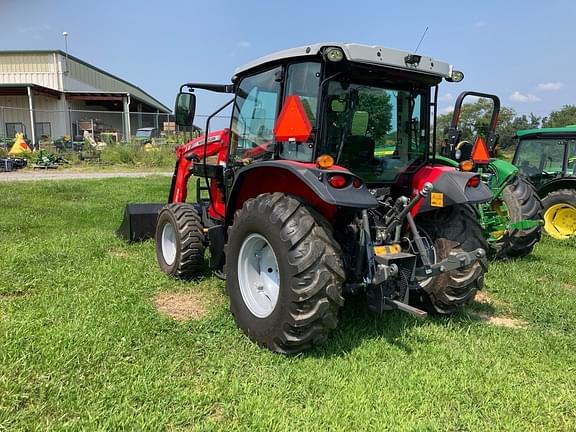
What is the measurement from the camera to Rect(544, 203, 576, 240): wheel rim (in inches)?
304

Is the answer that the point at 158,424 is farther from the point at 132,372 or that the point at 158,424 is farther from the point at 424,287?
the point at 424,287

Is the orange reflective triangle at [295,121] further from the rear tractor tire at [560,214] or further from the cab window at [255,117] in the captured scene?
the rear tractor tire at [560,214]

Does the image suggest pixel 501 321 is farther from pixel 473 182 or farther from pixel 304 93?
pixel 304 93

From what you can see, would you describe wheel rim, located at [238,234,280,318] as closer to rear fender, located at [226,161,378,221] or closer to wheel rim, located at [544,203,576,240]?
rear fender, located at [226,161,378,221]

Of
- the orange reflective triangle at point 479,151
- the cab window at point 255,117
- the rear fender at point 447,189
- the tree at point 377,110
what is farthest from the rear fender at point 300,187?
the orange reflective triangle at point 479,151

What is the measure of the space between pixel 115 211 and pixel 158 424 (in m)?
7.15

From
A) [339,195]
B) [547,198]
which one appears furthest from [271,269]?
[547,198]

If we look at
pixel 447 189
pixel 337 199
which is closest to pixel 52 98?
pixel 447 189

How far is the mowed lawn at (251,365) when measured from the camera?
2754mm

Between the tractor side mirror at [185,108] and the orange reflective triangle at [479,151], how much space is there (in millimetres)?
3309

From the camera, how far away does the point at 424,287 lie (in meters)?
4.06

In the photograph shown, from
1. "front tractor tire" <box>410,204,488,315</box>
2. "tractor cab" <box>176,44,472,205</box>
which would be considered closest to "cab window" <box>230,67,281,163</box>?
"tractor cab" <box>176,44,472,205</box>

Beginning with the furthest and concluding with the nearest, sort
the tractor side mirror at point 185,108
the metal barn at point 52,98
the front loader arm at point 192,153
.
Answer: the metal barn at point 52,98
the front loader arm at point 192,153
the tractor side mirror at point 185,108

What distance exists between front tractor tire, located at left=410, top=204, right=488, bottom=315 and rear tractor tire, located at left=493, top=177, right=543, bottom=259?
242 cm
